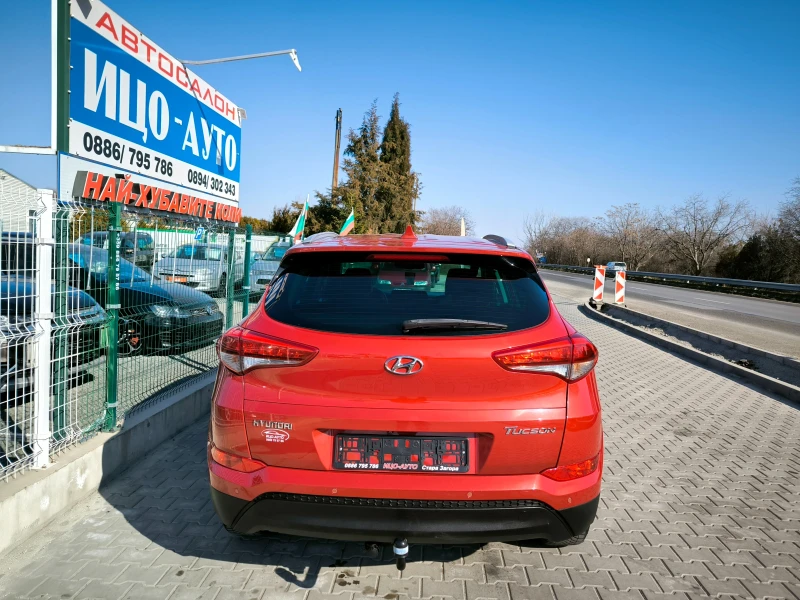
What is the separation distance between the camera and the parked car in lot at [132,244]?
404 cm

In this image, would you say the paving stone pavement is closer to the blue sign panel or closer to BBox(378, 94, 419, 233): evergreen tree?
the blue sign panel

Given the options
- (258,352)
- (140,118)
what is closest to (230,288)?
(140,118)

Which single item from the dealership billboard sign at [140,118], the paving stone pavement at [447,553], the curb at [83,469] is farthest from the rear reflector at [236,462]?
the dealership billboard sign at [140,118]

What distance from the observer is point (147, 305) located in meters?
4.88

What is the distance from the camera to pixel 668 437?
18.2 ft

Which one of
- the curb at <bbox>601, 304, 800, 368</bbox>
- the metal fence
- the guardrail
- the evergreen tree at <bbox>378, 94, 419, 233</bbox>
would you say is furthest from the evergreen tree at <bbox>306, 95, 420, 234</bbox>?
the metal fence

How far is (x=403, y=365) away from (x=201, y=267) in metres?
4.47

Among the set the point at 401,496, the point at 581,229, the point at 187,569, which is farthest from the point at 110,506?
the point at 581,229

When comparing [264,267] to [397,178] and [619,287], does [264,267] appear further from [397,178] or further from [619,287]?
[397,178]

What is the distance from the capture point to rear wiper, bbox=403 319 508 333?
2588mm

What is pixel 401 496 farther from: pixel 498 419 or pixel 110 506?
pixel 110 506

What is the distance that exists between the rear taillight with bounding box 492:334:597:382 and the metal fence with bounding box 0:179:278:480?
2.66m

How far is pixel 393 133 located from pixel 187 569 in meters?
45.2

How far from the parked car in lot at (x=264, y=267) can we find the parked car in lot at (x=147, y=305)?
5.41ft
